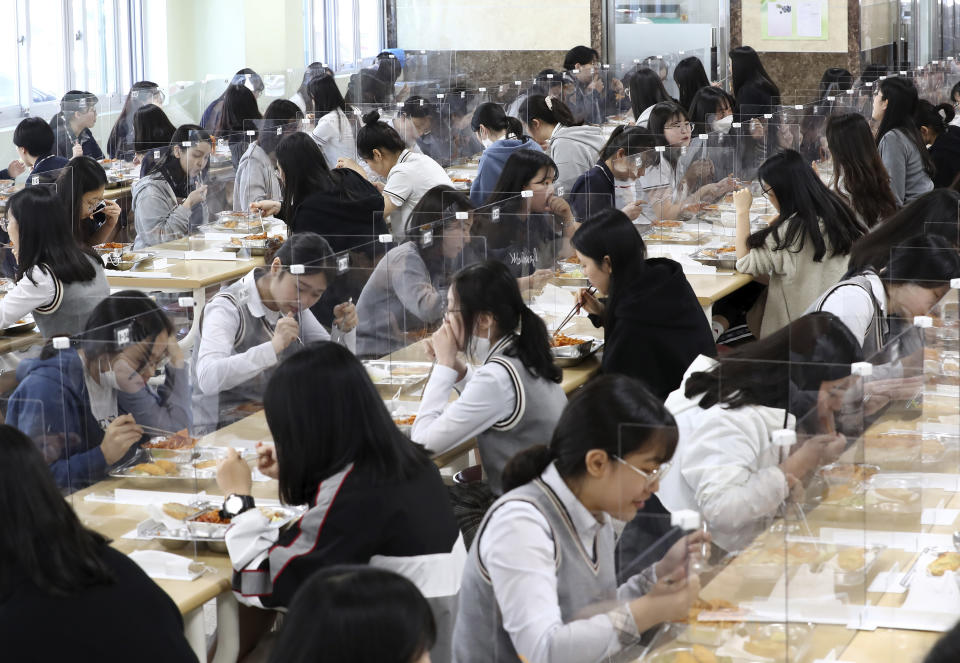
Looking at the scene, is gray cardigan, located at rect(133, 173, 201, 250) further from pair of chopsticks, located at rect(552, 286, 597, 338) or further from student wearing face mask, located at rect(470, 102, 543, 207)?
pair of chopsticks, located at rect(552, 286, 597, 338)

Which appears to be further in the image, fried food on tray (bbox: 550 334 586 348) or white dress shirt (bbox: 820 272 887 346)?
fried food on tray (bbox: 550 334 586 348)

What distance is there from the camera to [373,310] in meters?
4.24

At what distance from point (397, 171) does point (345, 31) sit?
28.9 feet

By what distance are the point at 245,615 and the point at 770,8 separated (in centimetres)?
1098

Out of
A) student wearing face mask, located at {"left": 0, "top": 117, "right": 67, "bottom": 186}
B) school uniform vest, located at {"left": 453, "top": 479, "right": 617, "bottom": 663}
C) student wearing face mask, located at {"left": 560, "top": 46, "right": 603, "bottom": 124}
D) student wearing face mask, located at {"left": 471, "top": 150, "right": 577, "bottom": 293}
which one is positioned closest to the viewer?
school uniform vest, located at {"left": 453, "top": 479, "right": 617, "bottom": 663}

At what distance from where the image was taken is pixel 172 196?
21.0ft

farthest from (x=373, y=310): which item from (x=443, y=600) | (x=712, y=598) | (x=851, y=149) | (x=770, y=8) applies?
(x=770, y=8)

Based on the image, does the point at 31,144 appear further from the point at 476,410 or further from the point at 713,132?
the point at 476,410

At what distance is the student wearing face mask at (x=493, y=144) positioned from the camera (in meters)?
6.63

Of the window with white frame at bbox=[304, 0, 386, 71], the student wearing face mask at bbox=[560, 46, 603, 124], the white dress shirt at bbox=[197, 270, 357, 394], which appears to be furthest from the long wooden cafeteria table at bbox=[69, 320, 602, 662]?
the window with white frame at bbox=[304, 0, 386, 71]

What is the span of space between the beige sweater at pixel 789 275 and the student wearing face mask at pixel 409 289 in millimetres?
1311

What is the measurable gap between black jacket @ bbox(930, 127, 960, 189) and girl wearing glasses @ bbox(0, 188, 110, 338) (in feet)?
15.8

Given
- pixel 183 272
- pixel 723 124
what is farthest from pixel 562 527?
pixel 723 124

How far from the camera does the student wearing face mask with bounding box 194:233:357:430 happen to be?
3771 millimetres
